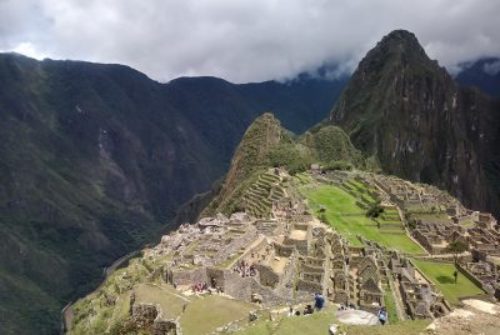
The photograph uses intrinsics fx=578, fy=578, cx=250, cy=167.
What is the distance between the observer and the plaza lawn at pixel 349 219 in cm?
8150

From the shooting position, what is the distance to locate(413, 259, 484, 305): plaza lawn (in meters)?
62.8

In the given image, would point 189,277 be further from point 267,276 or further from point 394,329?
point 394,329

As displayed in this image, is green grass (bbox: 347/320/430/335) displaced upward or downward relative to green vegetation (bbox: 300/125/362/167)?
downward

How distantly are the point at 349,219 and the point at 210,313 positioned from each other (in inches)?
2477

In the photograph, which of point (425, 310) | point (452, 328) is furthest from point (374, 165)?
point (452, 328)

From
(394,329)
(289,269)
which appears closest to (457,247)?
(289,269)

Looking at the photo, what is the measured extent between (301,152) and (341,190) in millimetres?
43119

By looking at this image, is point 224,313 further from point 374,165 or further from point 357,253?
point 374,165

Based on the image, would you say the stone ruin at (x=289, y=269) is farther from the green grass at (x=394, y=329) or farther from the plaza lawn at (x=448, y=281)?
the green grass at (x=394, y=329)

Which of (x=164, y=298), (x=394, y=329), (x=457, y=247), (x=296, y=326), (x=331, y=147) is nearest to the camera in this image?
(x=394, y=329)

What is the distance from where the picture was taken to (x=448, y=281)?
67.2 meters

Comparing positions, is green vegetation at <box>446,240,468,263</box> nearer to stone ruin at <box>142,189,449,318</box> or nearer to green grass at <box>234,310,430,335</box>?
stone ruin at <box>142,189,449,318</box>

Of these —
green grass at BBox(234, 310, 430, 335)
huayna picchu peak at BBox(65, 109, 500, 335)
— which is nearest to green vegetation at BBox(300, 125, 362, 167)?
huayna picchu peak at BBox(65, 109, 500, 335)

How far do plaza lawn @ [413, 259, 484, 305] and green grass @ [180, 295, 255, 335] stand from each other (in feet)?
112
